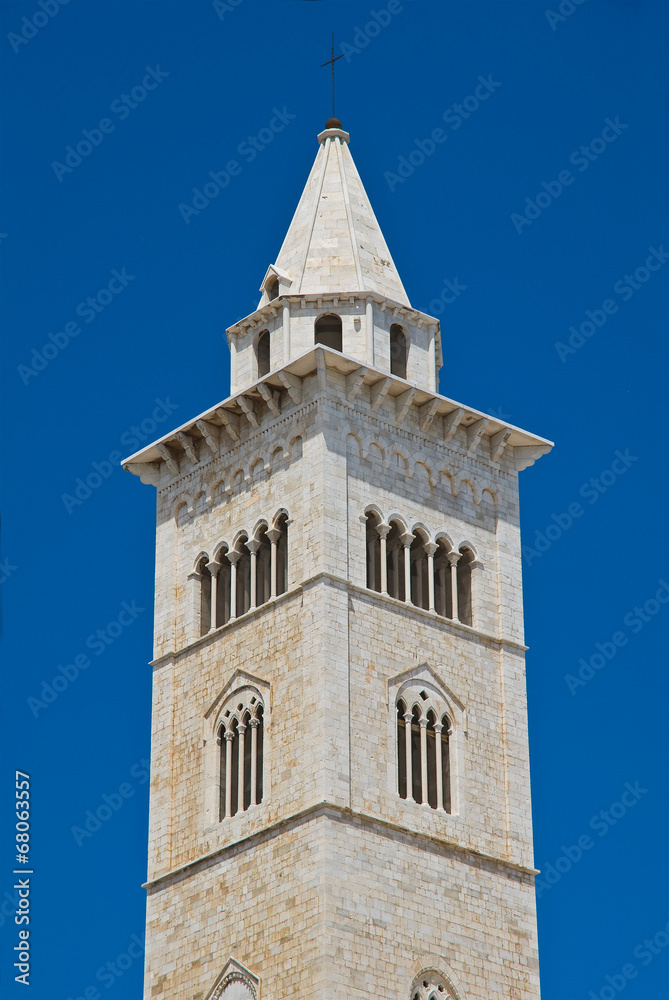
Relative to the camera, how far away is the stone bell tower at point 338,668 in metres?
47.3

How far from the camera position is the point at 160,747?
51969mm

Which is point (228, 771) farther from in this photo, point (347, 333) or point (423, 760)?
point (347, 333)

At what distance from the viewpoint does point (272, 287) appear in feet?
182

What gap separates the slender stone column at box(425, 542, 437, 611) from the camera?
51.7m

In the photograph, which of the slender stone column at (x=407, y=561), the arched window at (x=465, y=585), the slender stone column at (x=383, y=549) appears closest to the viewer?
the slender stone column at (x=383, y=549)

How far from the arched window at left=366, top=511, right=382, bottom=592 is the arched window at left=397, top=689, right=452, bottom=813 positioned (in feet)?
9.33

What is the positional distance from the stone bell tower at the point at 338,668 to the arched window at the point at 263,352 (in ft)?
0.20

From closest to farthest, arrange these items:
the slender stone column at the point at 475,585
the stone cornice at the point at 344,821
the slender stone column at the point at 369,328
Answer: the stone cornice at the point at 344,821, the slender stone column at the point at 475,585, the slender stone column at the point at 369,328

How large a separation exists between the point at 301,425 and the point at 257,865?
10.7 meters

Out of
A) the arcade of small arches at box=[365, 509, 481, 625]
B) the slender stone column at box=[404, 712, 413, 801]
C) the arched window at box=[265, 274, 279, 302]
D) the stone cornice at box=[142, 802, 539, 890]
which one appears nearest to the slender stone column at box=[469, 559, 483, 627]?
the arcade of small arches at box=[365, 509, 481, 625]

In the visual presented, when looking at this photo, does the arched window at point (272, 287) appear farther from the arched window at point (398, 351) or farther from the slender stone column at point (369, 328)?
the arched window at point (398, 351)

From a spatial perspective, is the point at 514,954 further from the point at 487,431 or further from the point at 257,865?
the point at 487,431

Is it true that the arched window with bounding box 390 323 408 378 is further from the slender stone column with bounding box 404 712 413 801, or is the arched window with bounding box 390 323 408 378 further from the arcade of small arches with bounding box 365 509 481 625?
the slender stone column with bounding box 404 712 413 801

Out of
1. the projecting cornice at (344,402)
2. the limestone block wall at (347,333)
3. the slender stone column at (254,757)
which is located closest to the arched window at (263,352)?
the limestone block wall at (347,333)
